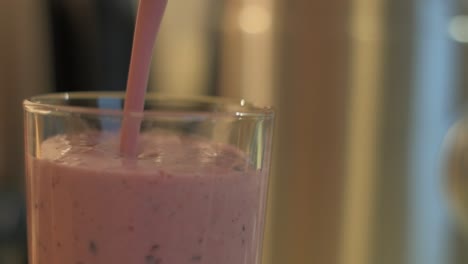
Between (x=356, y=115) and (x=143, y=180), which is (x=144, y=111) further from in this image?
(x=356, y=115)

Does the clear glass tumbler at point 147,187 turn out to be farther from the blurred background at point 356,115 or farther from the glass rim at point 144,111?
the blurred background at point 356,115

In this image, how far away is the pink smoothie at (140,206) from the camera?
37 cm

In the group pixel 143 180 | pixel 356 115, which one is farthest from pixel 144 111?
pixel 356 115

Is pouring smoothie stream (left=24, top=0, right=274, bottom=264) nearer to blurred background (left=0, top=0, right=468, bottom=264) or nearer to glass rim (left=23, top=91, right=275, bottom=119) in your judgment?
glass rim (left=23, top=91, right=275, bottom=119)

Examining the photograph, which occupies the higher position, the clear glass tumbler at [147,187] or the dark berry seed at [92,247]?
the clear glass tumbler at [147,187]

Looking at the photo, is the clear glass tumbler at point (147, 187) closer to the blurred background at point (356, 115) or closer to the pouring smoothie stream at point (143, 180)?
the pouring smoothie stream at point (143, 180)

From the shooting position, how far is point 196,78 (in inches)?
39.9

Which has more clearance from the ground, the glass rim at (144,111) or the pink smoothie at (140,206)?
the glass rim at (144,111)

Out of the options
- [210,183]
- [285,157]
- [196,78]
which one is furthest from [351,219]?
[196,78]

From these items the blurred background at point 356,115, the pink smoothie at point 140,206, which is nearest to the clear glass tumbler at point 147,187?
the pink smoothie at point 140,206

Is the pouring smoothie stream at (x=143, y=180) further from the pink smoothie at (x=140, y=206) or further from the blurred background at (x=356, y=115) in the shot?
the blurred background at (x=356, y=115)

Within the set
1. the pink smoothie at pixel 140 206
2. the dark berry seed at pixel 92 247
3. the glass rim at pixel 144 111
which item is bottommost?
the dark berry seed at pixel 92 247

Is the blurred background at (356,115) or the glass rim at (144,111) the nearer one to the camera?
the glass rim at (144,111)

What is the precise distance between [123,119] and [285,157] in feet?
1.04
